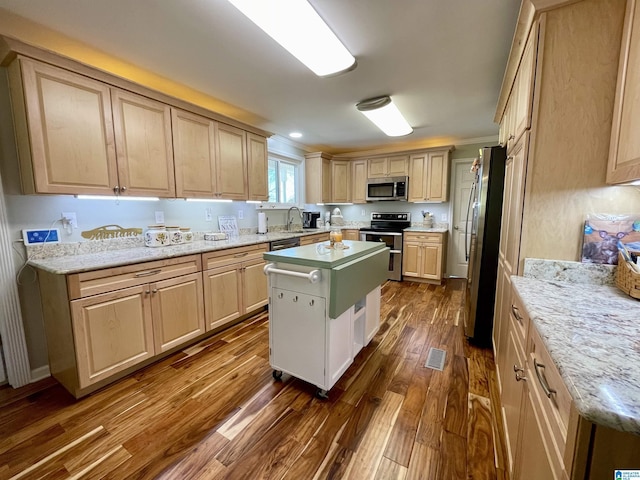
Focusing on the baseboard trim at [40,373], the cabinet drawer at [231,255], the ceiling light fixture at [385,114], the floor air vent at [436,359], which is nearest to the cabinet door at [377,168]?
the ceiling light fixture at [385,114]

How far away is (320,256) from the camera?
1822 millimetres

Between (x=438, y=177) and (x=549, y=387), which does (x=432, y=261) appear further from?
(x=549, y=387)

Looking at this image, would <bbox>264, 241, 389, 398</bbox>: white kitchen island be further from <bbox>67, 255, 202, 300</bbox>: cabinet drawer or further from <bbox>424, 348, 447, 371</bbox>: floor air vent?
<bbox>67, 255, 202, 300</bbox>: cabinet drawer

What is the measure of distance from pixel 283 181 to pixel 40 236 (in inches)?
126

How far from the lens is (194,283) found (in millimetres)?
2432

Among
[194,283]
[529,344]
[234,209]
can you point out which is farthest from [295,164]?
[529,344]

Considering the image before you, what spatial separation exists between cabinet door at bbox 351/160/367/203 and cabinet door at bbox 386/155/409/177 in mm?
495

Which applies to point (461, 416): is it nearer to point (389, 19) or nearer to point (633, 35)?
point (633, 35)

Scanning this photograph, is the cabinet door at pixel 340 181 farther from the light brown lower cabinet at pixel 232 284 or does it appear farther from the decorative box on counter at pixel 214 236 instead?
the decorative box on counter at pixel 214 236

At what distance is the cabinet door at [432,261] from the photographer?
438 centimetres

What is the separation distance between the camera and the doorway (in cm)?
470

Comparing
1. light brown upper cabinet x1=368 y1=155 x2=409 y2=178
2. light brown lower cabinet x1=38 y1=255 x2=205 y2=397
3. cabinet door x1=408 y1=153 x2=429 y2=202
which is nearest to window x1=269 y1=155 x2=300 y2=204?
light brown upper cabinet x1=368 y1=155 x2=409 y2=178

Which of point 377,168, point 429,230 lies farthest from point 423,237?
point 377,168

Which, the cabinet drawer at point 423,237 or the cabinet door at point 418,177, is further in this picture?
the cabinet door at point 418,177
